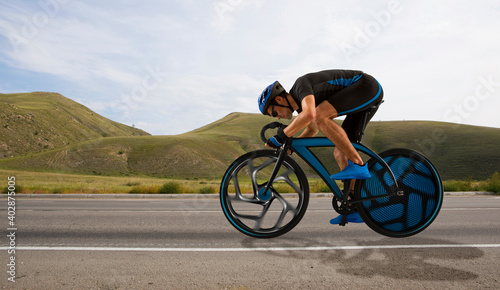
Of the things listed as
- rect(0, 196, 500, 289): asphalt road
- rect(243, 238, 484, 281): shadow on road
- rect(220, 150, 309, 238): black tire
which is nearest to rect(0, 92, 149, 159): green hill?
rect(0, 196, 500, 289): asphalt road

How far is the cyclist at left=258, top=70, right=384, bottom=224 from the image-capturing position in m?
2.13

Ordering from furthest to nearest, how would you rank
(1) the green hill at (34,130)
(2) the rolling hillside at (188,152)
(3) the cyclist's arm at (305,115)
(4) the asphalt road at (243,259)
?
(1) the green hill at (34,130) < (2) the rolling hillside at (188,152) < (4) the asphalt road at (243,259) < (3) the cyclist's arm at (305,115)

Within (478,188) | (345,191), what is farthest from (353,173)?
(478,188)

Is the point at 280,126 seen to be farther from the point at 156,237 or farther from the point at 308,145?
the point at 156,237

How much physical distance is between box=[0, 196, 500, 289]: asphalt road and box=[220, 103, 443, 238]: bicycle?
4.48 feet

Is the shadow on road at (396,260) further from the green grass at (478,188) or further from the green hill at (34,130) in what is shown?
the green hill at (34,130)

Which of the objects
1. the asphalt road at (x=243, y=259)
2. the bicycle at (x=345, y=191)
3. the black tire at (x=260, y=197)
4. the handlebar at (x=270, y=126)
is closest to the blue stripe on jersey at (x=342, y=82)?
the bicycle at (x=345, y=191)

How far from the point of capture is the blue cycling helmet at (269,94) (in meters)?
2.12

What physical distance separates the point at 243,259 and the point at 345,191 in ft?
7.89

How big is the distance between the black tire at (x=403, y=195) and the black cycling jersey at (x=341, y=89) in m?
0.51

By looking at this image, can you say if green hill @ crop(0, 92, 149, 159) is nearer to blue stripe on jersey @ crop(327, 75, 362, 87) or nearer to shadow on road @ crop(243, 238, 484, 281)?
shadow on road @ crop(243, 238, 484, 281)

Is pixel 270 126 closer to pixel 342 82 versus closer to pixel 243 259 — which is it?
pixel 342 82

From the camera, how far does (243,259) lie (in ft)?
14.4

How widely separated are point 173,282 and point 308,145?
7.71ft
